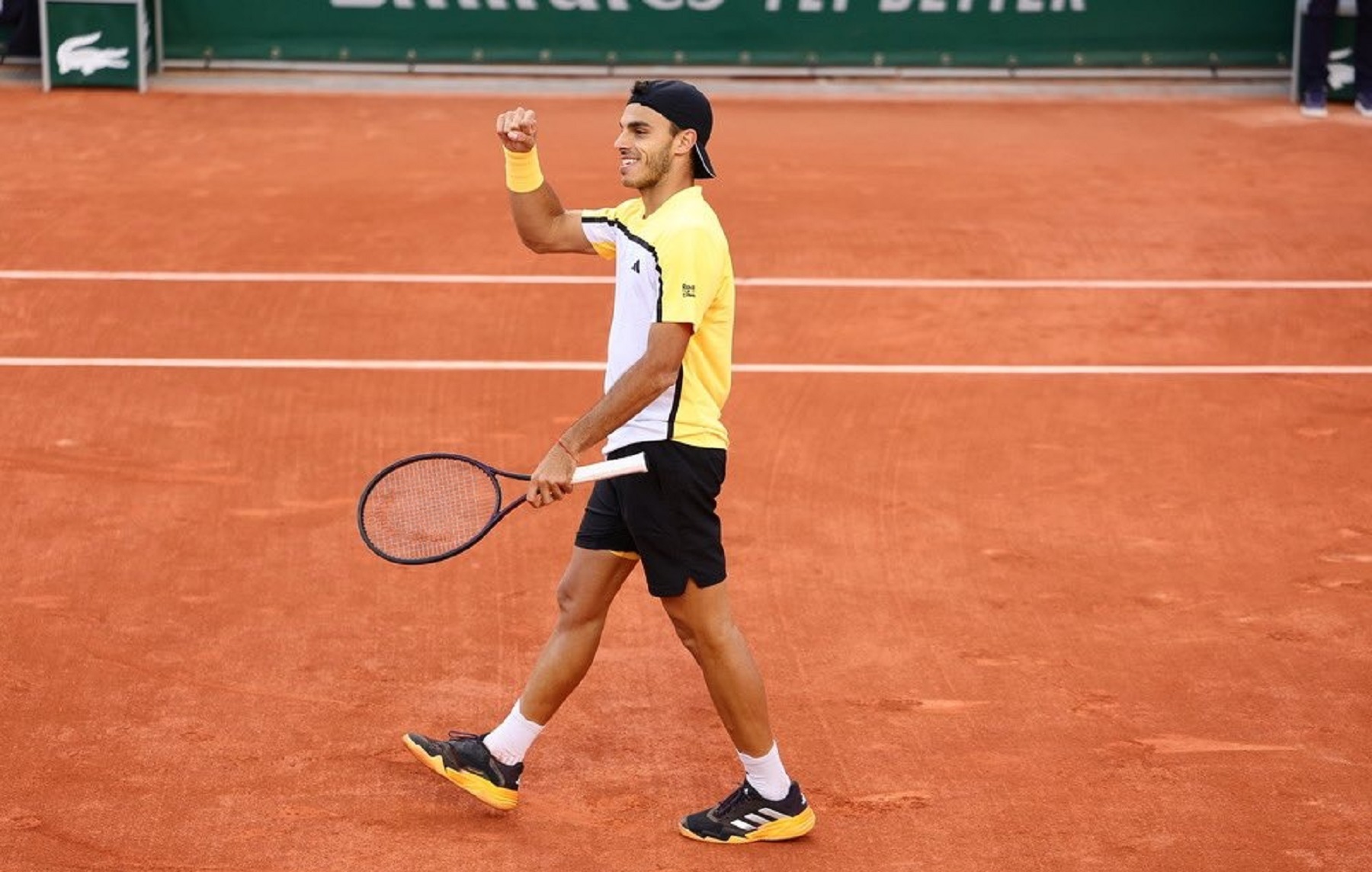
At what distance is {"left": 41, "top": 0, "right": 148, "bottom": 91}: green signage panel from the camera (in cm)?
1670

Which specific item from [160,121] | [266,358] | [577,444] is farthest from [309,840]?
[160,121]

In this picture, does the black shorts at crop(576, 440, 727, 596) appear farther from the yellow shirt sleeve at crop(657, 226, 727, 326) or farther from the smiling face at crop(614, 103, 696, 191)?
the smiling face at crop(614, 103, 696, 191)

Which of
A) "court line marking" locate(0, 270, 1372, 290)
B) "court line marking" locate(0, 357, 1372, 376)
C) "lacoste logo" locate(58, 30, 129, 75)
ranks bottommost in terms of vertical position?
"court line marking" locate(0, 357, 1372, 376)

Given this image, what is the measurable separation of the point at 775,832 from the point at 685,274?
1676mm

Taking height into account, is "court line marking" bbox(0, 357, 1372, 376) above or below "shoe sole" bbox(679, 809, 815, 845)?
above

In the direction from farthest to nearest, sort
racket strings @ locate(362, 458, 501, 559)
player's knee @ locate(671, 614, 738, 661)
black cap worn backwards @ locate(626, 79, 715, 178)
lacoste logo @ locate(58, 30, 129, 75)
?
lacoste logo @ locate(58, 30, 129, 75) → racket strings @ locate(362, 458, 501, 559) → player's knee @ locate(671, 614, 738, 661) → black cap worn backwards @ locate(626, 79, 715, 178)

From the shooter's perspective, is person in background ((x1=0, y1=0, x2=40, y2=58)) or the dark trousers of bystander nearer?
the dark trousers of bystander

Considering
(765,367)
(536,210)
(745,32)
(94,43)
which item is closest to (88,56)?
(94,43)

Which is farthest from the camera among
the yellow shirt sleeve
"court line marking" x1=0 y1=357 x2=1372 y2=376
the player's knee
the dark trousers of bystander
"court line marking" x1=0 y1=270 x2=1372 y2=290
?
the dark trousers of bystander

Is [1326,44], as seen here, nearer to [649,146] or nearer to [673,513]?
[649,146]

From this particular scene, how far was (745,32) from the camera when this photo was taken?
1764cm

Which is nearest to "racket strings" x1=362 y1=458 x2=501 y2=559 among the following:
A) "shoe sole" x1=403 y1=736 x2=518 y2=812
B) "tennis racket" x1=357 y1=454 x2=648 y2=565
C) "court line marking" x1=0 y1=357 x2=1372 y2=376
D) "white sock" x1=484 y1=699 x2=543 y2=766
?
"tennis racket" x1=357 y1=454 x2=648 y2=565

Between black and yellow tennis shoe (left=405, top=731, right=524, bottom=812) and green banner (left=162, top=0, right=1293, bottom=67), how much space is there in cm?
1250

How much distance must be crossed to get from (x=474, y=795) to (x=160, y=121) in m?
11.4
